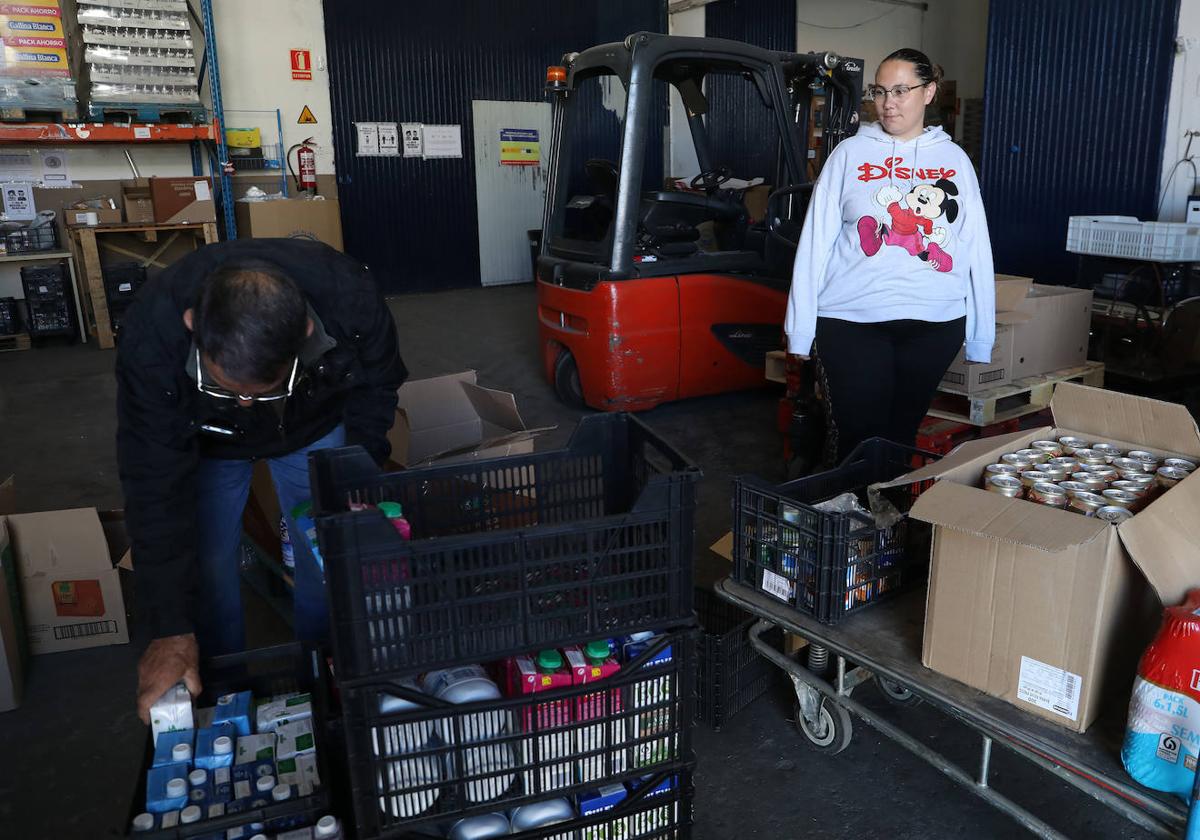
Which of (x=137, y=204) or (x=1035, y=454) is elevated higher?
(x=137, y=204)

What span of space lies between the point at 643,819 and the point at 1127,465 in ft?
4.03

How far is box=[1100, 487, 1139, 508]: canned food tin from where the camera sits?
170cm

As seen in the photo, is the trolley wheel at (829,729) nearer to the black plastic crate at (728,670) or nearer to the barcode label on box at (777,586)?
the black plastic crate at (728,670)

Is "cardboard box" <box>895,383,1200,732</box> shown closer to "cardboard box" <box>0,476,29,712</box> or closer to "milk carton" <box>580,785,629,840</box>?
"milk carton" <box>580,785,629,840</box>

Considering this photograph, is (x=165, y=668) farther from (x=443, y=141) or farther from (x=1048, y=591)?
A: (x=443, y=141)

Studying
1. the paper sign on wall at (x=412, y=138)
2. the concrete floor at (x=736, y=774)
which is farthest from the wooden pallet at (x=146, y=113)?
the concrete floor at (x=736, y=774)

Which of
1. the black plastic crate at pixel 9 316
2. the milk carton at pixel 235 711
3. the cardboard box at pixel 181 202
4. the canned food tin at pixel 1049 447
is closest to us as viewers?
the milk carton at pixel 235 711

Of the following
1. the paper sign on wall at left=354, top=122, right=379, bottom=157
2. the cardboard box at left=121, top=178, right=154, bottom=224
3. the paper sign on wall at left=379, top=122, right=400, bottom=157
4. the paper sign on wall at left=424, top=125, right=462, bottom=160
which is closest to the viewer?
the cardboard box at left=121, top=178, right=154, bottom=224

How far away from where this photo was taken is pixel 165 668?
1.67 metres

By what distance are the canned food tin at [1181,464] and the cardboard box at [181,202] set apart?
8101 mm

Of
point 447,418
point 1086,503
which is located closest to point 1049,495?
point 1086,503

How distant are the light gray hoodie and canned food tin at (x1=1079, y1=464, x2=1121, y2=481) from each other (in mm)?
861

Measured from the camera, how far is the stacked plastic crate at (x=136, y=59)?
7.62 metres

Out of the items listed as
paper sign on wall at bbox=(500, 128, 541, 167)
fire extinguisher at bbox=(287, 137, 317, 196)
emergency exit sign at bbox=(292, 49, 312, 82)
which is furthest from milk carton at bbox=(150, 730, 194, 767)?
paper sign on wall at bbox=(500, 128, 541, 167)
